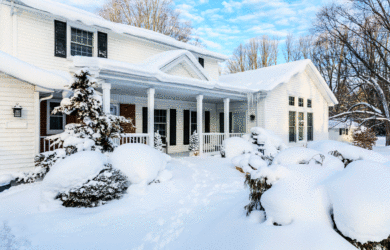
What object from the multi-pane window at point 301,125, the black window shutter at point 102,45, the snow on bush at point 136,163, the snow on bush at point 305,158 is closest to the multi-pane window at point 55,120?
the black window shutter at point 102,45

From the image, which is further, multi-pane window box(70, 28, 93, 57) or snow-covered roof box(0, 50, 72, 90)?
multi-pane window box(70, 28, 93, 57)

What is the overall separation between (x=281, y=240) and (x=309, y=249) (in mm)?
268

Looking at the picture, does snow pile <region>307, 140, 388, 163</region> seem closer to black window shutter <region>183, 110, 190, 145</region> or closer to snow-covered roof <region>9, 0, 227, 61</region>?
black window shutter <region>183, 110, 190, 145</region>

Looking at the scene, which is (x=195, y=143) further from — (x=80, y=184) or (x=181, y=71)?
(x=80, y=184)

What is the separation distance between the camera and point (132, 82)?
751cm

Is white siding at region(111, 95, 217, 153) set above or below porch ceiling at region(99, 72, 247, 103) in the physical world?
below

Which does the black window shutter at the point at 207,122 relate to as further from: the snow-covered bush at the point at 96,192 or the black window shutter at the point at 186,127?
the snow-covered bush at the point at 96,192

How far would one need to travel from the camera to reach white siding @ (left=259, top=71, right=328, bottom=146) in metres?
12.4

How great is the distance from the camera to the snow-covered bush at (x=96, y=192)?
14.2 feet

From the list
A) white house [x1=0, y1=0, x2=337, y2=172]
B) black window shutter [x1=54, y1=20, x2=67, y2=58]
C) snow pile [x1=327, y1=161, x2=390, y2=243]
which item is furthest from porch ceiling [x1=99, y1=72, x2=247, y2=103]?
snow pile [x1=327, y1=161, x2=390, y2=243]

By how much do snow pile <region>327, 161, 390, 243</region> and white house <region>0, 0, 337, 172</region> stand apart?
6304 mm

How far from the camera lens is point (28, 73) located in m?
5.98

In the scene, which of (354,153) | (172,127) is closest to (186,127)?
(172,127)

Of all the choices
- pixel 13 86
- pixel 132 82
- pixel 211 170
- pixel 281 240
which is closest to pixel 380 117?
pixel 211 170
